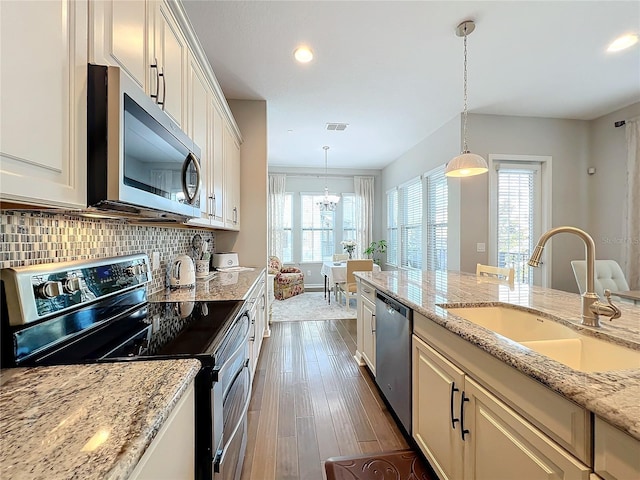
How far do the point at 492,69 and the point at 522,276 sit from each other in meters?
2.78

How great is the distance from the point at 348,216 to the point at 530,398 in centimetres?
630

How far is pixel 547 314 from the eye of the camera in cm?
133

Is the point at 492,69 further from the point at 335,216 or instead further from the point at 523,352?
the point at 335,216

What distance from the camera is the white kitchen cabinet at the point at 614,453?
0.58 metres

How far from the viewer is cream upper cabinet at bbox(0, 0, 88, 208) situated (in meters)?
0.59

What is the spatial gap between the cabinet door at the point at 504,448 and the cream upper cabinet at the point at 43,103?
1.43 m

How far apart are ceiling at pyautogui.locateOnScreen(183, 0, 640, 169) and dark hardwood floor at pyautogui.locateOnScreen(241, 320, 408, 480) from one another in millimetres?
2868

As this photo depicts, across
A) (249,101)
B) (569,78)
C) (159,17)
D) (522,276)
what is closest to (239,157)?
(249,101)

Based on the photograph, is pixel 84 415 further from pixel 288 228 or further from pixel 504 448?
pixel 288 228

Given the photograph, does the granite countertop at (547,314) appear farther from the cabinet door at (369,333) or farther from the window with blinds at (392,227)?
the window with blinds at (392,227)

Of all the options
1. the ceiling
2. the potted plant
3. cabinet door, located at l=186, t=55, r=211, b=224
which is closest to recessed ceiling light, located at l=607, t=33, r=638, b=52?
the ceiling

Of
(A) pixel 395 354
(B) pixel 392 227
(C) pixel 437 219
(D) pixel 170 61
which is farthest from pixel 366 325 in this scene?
(B) pixel 392 227

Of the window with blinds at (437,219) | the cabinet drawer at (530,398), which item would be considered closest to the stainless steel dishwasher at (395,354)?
the cabinet drawer at (530,398)

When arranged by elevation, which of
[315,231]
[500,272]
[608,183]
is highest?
[608,183]
